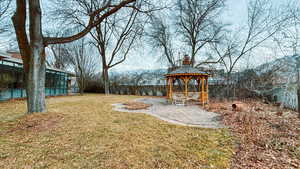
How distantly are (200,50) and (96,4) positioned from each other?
36.0ft

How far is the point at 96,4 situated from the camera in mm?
5914

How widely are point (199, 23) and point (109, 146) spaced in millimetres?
13332

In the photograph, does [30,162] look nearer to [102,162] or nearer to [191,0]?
[102,162]

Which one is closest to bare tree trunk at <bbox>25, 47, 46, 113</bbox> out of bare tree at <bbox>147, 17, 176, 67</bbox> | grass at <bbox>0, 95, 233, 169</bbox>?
grass at <bbox>0, 95, 233, 169</bbox>

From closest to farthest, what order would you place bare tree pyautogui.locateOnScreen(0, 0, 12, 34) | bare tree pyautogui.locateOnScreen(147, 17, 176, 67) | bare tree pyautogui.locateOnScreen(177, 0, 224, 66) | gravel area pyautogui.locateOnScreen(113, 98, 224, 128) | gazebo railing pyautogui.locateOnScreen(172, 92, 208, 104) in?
1. gravel area pyautogui.locateOnScreen(113, 98, 224, 128)
2. bare tree pyautogui.locateOnScreen(0, 0, 12, 34)
3. gazebo railing pyautogui.locateOnScreen(172, 92, 208, 104)
4. bare tree pyautogui.locateOnScreen(177, 0, 224, 66)
5. bare tree pyautogui.locateOnScreen(147, 17, 176, 67)

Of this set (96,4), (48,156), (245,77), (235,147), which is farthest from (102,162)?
(245,77)

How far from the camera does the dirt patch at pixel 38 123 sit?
365 cm

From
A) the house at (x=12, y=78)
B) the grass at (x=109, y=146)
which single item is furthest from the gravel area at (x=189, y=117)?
the house at (x=12, y=78)

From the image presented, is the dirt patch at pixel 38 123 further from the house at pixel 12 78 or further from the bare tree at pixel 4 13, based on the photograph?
the bare tree at pixel 4 13

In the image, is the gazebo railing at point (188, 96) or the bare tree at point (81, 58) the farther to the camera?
the bare tree at point (81, 58)

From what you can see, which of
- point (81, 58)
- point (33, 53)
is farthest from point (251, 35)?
point (81, 58)

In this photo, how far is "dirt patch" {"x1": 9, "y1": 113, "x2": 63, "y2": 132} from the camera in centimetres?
365

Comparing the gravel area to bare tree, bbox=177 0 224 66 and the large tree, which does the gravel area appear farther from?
bare tree, bbox=177 0 224 66

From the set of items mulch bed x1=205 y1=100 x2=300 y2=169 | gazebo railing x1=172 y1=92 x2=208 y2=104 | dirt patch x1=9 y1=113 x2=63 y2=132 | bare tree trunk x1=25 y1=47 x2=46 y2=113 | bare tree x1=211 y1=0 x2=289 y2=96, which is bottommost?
mulch bed x1=205 y1=100 x2=300 y2=169
